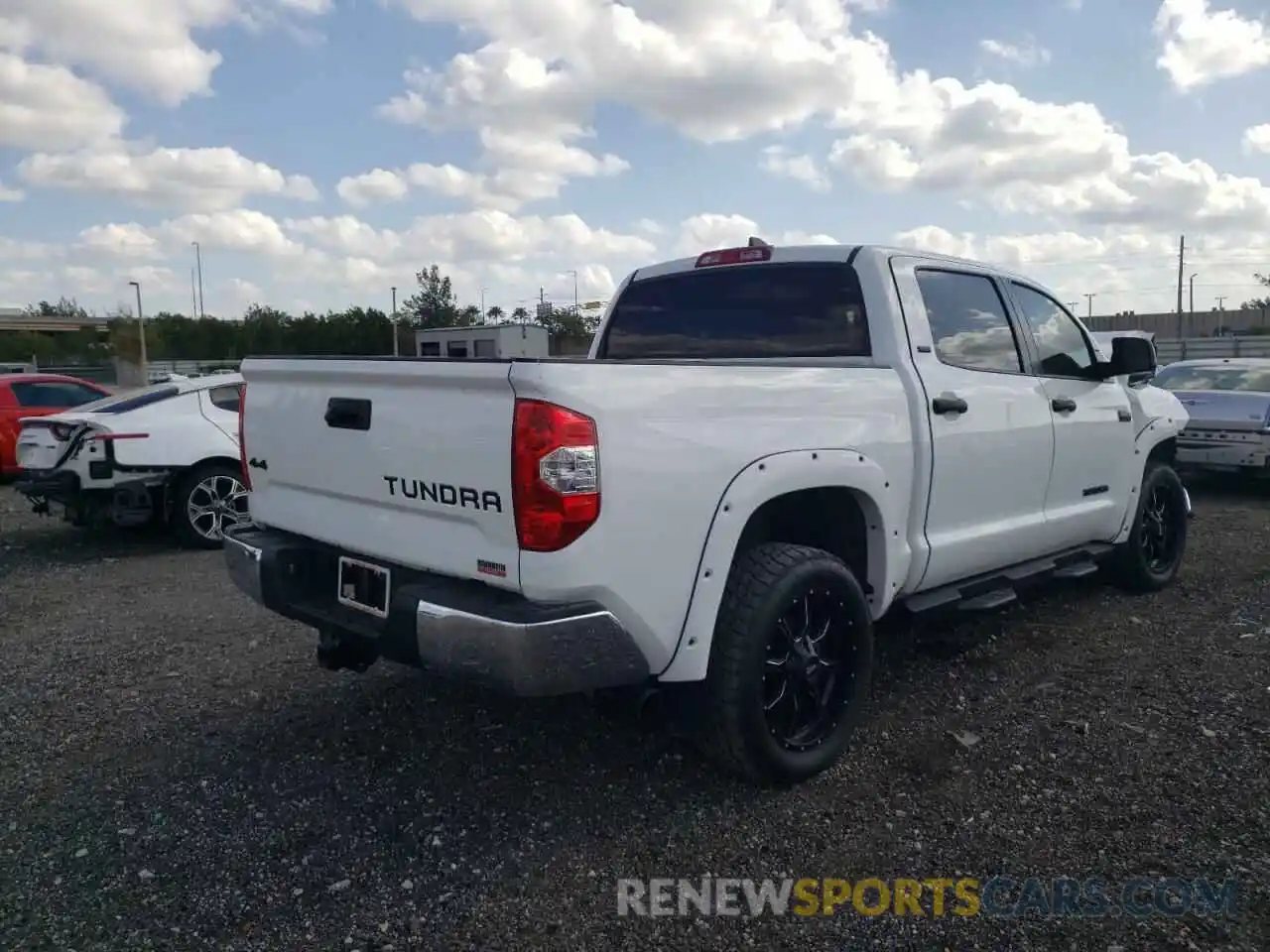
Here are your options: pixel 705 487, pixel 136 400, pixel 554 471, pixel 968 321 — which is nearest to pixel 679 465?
pixel 705 487

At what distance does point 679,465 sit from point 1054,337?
9.99 feet

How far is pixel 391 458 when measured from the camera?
321 centimetres

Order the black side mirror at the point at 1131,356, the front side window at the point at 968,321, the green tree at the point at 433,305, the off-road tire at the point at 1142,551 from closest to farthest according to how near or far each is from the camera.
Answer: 1. the front side window at the point at 968,321
2. the black side mirror at the point at 1131,356
3. the off-road tire at the point at 1142,551
4. the green tree at the point at 433,305

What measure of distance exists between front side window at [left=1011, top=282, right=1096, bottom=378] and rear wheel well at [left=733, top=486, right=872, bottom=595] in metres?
1.66

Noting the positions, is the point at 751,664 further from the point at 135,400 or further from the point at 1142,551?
the point at 135,400

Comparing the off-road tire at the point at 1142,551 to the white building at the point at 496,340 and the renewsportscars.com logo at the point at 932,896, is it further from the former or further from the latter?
the white building at the point at 496,340

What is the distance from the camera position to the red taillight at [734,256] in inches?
174

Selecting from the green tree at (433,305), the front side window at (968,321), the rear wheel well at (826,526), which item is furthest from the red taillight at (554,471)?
the green tree at (433,305)

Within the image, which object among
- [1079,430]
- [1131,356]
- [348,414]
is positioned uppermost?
[1131,356]

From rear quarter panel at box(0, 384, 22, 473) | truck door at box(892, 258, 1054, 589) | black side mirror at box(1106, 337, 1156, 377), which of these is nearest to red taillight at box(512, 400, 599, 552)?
truck door at box(892, 258, 1054, 589)

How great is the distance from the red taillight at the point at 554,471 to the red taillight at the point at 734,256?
1.95m

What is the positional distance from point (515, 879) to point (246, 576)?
1.55 meters

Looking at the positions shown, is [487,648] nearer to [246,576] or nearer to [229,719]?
[246,576]

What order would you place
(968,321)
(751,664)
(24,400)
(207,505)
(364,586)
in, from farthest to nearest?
(24,400)
(207,505)
(968,321)
(364,586)
(751,664)
